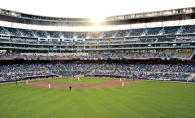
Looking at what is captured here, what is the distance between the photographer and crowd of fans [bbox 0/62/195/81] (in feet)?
153

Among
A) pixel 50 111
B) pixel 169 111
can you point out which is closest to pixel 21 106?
pixel 50 111

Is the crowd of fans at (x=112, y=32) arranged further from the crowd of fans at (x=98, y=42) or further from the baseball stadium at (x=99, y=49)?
the crowd of fans at (x=98, y=42)

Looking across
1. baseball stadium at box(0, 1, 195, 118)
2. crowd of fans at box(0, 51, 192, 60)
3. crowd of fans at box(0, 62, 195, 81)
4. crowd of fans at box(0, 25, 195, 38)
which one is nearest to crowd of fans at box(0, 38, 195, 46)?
baseball stadium at box(0, 1, 195, 118)

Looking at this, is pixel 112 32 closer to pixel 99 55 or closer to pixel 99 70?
pixel 99 55

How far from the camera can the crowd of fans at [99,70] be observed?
4658 centimetres

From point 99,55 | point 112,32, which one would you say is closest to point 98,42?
point 99,55

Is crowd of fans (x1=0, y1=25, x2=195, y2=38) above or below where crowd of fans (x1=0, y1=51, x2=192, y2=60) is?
above

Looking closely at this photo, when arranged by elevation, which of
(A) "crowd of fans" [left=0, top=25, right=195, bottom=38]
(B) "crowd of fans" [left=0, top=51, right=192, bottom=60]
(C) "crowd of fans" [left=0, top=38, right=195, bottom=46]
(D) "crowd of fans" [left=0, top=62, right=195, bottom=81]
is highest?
(A) "crowd of fans" [left=0, top=25, right=195, bottom=38]

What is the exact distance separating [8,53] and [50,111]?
50.1m

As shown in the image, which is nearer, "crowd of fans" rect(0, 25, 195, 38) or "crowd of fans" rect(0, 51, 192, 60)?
"crowd of fans" rect(0, 51, 192, 60)

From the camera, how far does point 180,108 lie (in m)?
16.1

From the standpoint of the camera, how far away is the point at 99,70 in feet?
198

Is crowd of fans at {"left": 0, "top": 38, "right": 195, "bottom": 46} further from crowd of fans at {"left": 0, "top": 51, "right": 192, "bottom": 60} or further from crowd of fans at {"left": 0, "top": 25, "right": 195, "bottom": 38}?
crowd of fans at {"left": 0, "top": 51, "right": 192, "bottom": 60}

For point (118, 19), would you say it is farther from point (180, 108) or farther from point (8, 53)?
point (180, 108)
